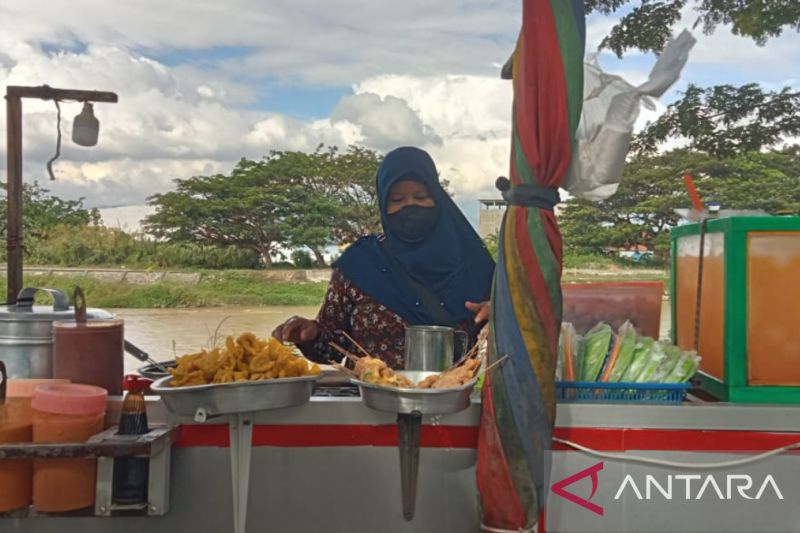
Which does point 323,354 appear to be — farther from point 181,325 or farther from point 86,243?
point 86,243

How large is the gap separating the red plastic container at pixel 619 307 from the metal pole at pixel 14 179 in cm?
198

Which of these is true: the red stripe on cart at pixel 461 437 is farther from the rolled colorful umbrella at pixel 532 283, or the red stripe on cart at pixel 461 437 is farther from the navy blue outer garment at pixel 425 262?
the navy blue outer garment at pixel 425 262

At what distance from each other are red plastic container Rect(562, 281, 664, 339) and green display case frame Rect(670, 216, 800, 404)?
0.31 metres

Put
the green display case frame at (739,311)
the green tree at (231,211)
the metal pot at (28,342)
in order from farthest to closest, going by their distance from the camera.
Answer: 1. the green tree at (231,211)
2. the metal pot at (28,342)
3. the green display case frame at (739,311)

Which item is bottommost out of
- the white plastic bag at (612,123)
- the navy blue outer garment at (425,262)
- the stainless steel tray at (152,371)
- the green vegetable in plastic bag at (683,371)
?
the stainless steel tray at (152,371)

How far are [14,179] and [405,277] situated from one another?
1.48 meters

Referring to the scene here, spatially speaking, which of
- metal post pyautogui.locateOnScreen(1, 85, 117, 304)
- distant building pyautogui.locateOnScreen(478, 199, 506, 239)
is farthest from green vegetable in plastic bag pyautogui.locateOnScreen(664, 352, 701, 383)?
metal post pyautogui.locateOnScreen(1, 85, 117, 304)

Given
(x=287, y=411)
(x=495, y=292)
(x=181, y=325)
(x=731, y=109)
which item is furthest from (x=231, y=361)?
(x=731, y=109)

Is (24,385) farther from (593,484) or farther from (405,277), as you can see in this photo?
(593,484)

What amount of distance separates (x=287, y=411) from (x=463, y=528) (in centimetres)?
51

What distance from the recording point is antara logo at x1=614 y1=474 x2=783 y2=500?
153 centimetres

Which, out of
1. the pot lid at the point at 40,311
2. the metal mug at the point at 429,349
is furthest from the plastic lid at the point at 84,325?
the metal mug at the point at 429,349

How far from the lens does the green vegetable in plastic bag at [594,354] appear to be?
161 centimetres

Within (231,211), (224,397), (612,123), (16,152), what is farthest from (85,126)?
(612,123)
